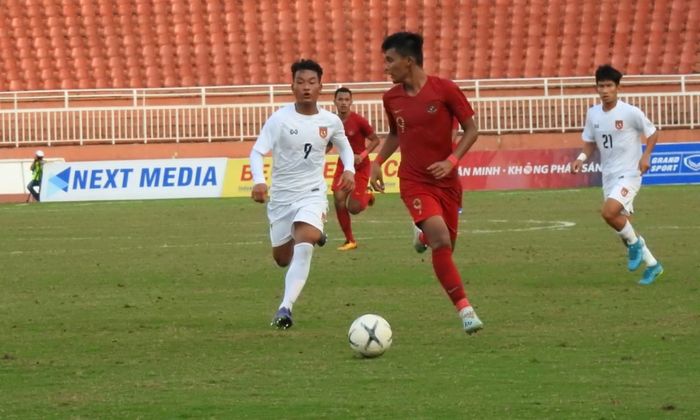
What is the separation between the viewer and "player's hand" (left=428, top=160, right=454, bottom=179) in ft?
35.4

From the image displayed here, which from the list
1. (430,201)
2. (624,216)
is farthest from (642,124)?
(430,201)

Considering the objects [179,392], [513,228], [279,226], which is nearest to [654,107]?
[513,228]

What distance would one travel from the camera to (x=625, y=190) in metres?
15.5

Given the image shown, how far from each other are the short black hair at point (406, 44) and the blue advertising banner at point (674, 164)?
86.2 feet

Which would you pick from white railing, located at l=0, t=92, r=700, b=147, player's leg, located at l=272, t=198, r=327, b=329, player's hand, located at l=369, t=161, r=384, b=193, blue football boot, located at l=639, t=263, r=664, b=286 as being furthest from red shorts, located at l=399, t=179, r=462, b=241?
white railing, located at l=0, t=92, r=700, b=147

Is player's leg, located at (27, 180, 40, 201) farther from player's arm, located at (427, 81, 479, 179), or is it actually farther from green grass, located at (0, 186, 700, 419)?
player's arm, located at (427, 81, 479, 179)

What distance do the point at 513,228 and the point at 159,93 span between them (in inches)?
799

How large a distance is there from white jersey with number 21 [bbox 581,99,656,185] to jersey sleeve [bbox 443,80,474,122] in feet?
15.9

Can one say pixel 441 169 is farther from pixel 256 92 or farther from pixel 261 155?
pixel 256 92

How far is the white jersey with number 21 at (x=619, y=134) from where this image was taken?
A: 15.5 m

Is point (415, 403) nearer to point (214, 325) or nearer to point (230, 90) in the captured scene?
point (214, 325)

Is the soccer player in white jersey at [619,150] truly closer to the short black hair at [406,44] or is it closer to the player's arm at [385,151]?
the player's arm at [385,151]

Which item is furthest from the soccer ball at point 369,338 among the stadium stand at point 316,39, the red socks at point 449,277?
the stadium stand at point 316,39

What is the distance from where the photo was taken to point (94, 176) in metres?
36.9
